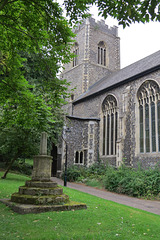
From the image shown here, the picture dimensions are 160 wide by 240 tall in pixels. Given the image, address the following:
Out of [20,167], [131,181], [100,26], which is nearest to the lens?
[131,181]

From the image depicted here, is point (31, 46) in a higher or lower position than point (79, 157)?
higher

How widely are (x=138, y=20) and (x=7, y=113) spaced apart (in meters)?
4.92

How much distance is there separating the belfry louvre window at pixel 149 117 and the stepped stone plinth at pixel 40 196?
401 inches

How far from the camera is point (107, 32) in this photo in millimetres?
32906

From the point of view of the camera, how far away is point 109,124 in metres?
21.0

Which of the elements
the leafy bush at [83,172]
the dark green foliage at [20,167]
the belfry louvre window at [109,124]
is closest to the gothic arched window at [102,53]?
the belfry louvre window at [109,124]

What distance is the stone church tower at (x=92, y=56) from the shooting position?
2948 cm

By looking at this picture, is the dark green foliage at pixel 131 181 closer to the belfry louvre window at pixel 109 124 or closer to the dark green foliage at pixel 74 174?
the dark green foliage at pixel 74 174

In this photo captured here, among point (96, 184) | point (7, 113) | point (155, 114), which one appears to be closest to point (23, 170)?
point (96, 184)

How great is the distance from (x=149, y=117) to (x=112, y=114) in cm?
473

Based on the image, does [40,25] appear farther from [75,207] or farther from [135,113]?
[135,113]

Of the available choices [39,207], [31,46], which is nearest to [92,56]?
[31,46]

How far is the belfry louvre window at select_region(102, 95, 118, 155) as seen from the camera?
20.2 metres

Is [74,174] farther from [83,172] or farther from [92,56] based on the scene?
[92,56]
